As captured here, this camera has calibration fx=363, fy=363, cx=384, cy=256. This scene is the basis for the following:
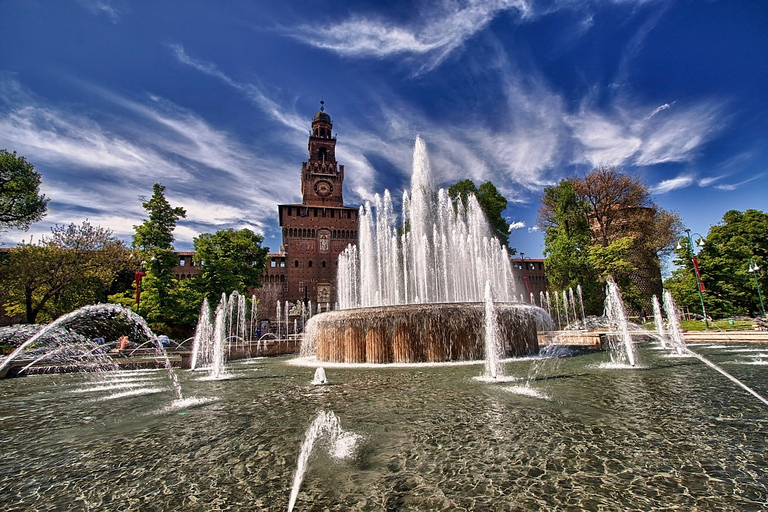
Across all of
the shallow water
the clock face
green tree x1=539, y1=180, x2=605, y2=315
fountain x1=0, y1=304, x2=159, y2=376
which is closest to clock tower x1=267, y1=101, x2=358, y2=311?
the clock face

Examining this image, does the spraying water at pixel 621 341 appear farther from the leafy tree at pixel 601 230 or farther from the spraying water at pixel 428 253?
the leafy tree at pixel 601 230

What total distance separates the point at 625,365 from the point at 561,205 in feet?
69.6

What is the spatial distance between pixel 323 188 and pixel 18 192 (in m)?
34.3

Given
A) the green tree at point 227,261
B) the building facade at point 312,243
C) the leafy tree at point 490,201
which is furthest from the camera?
the building facade at point 312,243

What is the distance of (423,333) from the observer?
8.95 m

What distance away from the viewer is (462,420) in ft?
12.3

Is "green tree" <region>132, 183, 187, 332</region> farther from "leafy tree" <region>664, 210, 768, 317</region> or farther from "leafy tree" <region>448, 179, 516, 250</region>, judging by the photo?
"leafy tree" <region>664, 210, 768, 317</region>

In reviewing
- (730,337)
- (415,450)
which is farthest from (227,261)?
(730,337)

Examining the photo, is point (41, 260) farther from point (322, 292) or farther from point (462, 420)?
point (322, 292)

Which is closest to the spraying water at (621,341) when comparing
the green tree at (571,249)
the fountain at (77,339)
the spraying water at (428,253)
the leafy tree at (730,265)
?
the spraying water at (428,253)

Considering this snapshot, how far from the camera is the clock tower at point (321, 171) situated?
165 ft

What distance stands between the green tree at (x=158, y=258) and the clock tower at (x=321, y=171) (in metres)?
27.1

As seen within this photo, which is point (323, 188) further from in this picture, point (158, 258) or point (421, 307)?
point (421, 307)

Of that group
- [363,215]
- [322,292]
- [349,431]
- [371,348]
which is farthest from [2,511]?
[322,292]
